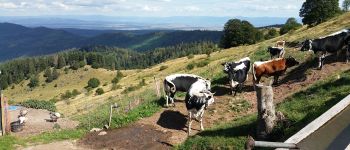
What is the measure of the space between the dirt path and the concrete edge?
952 cm

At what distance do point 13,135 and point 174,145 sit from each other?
12758mm

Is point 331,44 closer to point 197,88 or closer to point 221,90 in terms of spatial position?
point 221,90

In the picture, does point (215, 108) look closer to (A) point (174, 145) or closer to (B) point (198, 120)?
(B) point (198, 120)

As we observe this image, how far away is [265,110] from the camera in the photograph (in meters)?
16.4

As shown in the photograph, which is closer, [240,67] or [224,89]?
[240,67]

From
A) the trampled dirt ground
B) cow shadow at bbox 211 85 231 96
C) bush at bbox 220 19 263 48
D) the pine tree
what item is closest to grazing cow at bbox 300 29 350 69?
cow shadow at bbox 211 85 231 96

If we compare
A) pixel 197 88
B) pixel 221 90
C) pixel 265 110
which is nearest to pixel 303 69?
pixel 221 90

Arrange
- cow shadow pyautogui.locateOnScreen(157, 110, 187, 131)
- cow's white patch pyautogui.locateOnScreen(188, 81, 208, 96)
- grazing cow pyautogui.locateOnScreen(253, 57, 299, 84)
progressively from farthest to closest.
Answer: grazing cow pyautogui.locateOnScreen(253, 57, 299, 84), cow shadow pyautogui.locateOnScreen(157, 110, 187, 131), cow's white patch pyautogui.locateOnScreen(188, 81, 208, 96)

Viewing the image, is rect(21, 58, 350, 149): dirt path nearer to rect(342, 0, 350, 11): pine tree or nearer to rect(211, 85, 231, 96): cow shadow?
rect(211, 85, 231, 96): cow shadow

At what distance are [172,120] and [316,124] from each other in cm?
1386

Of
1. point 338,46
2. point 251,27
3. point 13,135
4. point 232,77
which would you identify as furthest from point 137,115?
point 251,27

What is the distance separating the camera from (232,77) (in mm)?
27359

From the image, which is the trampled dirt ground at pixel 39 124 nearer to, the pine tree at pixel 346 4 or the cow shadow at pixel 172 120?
the cow shadow at pixel 172 120

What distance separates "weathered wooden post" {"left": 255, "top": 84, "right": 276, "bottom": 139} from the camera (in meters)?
16.3
